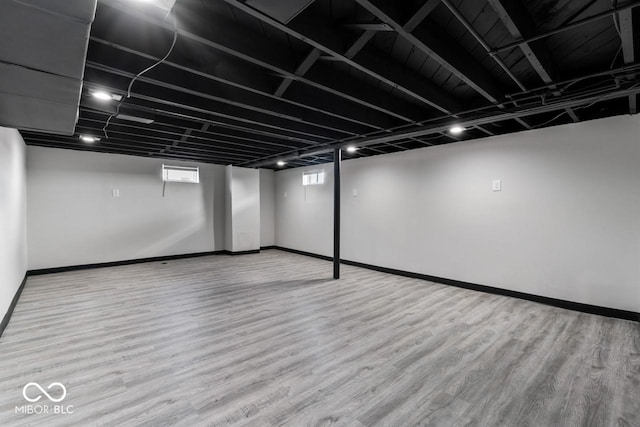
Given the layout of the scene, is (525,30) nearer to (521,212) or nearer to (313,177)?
(521,212)

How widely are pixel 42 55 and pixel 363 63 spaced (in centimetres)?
208

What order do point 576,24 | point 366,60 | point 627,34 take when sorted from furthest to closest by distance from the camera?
point 366,60, point 627,34, point 576,24

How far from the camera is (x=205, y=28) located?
74.2 inches

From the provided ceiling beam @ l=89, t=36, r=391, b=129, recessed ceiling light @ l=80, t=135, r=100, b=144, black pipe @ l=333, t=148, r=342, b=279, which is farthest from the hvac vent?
recessed ceiling light @ l=80, t=135, r=100, b=144

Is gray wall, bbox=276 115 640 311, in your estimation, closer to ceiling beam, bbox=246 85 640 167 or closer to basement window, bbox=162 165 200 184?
ceiling beam, bbox=246 85 640 167

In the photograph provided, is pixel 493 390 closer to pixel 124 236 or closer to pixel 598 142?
pixel 598 142

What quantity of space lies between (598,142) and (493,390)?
351 cm

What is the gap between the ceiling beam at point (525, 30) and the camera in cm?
174

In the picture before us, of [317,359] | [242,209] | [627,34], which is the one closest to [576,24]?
[627,34]

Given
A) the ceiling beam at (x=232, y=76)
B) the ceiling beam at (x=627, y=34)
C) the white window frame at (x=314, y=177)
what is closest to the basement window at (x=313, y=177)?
the white window frame at (x=314, y=177)

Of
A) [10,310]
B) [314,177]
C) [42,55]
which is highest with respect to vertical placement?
[42,55]

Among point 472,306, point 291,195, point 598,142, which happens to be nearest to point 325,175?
point 291,195

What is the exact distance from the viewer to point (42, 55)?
1582 mm

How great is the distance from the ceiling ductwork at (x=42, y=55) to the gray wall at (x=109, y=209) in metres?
3.83
